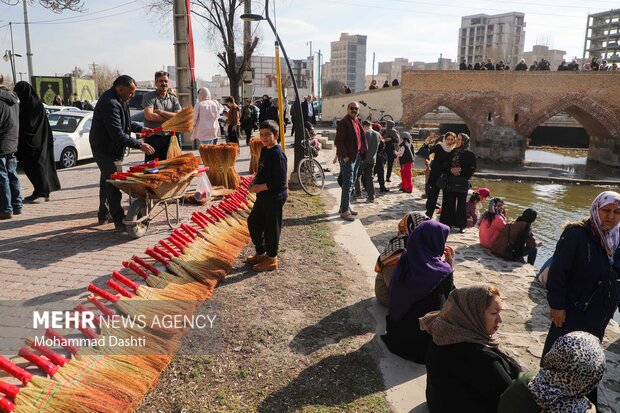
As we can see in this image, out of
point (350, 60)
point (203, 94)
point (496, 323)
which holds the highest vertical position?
point (350, 60)

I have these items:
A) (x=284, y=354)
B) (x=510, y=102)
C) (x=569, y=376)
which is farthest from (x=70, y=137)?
(x=510, y=102)

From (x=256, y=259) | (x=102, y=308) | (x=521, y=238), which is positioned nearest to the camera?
(x=102, y=308)

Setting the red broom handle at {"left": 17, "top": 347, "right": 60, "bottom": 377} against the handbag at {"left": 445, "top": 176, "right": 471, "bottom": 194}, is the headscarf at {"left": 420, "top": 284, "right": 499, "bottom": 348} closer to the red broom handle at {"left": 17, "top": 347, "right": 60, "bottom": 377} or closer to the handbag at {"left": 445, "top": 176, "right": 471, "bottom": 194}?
the red broom handle at {"left": 17, "top": 347, "right": 60, "bottom": 377}

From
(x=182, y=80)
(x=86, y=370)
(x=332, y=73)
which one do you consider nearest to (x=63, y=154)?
(x=182, y=80)

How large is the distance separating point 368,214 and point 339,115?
28.9 m

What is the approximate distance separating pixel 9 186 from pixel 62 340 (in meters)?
4.41

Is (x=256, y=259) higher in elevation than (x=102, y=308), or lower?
lower

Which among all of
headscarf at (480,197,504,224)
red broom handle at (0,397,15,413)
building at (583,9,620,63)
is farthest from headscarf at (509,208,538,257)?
building at (583,9,620,63)

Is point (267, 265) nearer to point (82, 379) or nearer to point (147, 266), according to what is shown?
point (147, 266)

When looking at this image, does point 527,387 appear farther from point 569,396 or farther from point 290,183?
point 290,183

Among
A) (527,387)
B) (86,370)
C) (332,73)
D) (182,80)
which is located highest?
(332,73)

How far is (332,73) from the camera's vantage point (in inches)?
→ 5689

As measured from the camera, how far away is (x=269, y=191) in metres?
5.26

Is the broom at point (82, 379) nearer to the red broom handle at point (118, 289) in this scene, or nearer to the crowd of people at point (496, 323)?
the red broom handle at point (118, 289)
